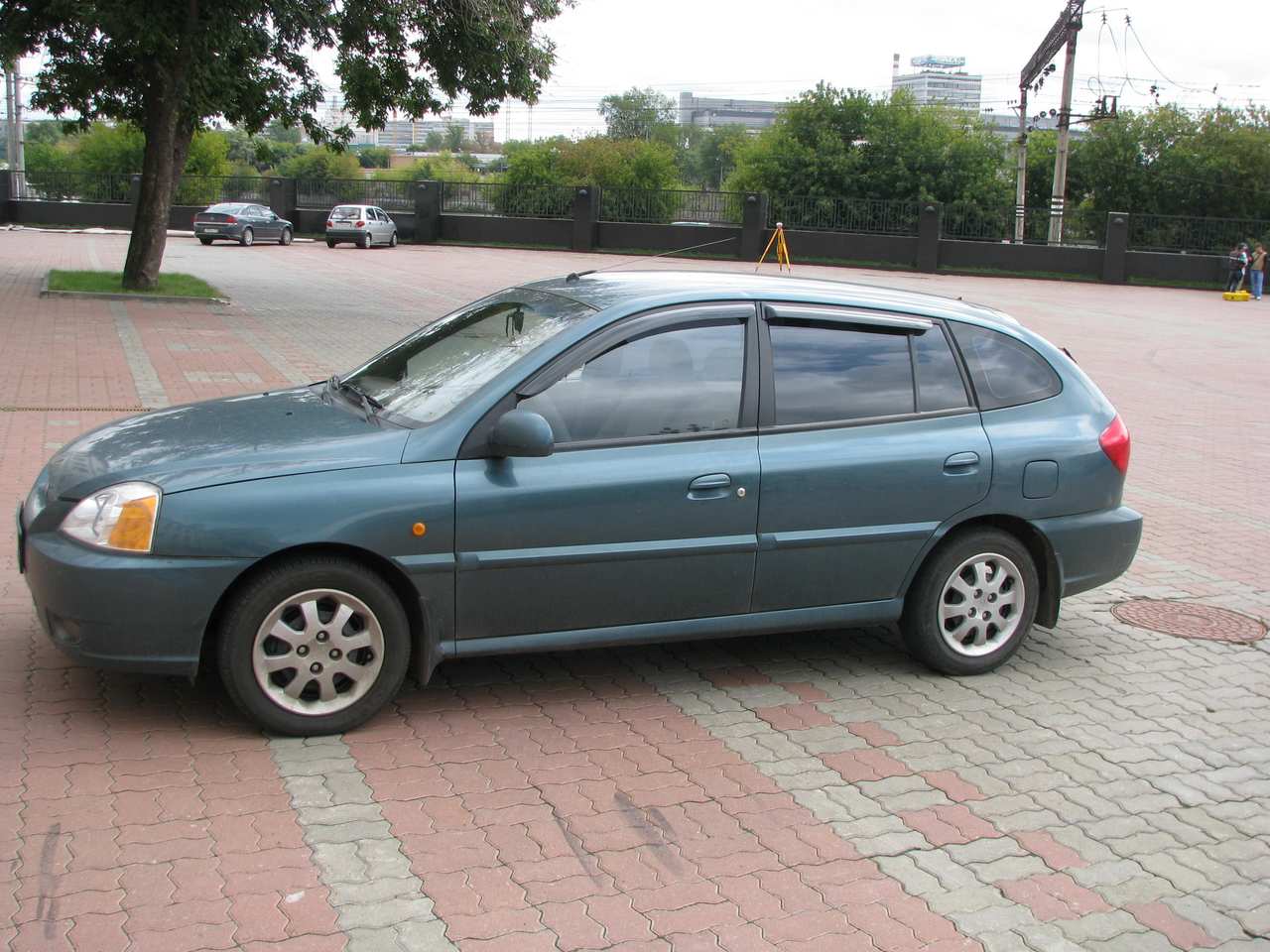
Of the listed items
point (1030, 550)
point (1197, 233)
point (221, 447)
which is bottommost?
point (1030, 550)

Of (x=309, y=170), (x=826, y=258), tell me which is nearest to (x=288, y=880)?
(x=826, y=258)

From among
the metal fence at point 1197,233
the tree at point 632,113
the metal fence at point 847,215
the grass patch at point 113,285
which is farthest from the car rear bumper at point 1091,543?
the tree at point 632,113

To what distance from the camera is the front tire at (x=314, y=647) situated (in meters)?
4.43

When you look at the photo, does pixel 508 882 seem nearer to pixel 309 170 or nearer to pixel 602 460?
pixel 602 460

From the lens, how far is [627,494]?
15.9 feet

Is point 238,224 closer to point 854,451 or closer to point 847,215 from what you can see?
point 847,215

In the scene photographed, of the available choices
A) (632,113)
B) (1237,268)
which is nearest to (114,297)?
(1237,268)

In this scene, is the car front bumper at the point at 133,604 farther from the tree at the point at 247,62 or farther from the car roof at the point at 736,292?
the tree at the point at 247,62

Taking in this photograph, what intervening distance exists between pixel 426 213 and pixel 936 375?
139 feet

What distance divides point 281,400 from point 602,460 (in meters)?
1.52

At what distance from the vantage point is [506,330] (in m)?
5.37

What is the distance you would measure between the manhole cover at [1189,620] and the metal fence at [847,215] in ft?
120

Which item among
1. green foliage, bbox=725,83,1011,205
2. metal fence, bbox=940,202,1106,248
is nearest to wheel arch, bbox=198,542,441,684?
metal fence, bbox=940,202,1106,248

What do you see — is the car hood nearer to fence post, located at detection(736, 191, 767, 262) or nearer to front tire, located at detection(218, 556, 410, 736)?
front tire, located at detection(218, 556, 410, 736)
